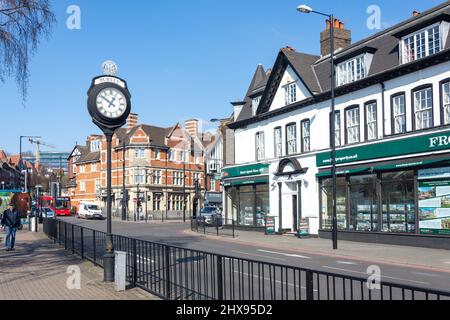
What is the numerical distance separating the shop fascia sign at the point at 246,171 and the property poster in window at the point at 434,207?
13624 mm

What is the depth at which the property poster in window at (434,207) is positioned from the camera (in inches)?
834

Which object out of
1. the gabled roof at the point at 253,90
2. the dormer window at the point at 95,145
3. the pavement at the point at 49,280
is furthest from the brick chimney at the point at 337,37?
the dormer window at the point at 95,145

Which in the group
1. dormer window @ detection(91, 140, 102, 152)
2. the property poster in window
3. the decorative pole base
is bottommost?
the decorative pole base

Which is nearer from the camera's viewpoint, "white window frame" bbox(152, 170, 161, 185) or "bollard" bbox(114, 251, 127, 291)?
"bollard" bbox(114, 251, 127, 291)

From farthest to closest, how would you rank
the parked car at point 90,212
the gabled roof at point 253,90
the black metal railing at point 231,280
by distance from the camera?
the parked car at point 90,212 < the gabled roof at point 253,90 < the black metal railing at point 231,280

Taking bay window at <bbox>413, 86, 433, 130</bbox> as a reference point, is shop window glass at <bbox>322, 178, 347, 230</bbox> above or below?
below

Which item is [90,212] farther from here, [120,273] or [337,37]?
[120,273]

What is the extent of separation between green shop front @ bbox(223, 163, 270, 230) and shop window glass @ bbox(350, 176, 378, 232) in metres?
8.07

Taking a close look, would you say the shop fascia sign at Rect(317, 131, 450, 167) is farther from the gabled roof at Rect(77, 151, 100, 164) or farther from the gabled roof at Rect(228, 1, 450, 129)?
the gabled roof at Rect(77, 151, 100, 164)

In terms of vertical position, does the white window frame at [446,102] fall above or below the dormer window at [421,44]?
below

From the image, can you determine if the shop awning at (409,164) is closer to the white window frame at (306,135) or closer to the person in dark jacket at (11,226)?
the white window frame at (306,135)

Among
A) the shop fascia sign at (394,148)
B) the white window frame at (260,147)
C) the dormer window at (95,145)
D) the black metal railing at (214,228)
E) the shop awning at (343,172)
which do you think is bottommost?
the black metal railing at (214,228)

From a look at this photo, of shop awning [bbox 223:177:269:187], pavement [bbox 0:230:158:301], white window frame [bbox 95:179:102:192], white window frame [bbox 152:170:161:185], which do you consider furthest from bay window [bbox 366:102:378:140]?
white window frame [bbox 95:179:102:192]

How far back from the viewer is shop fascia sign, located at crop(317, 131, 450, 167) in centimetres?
2122
